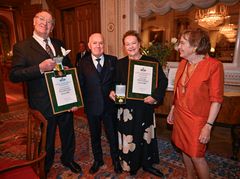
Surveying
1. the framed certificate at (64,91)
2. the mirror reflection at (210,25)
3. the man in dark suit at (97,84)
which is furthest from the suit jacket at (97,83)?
the mirror reflection at (210,25)

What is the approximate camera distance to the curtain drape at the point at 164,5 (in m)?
3.28

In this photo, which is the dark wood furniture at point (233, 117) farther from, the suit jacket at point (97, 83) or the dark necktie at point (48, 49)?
the dark necktie at point (48, 49)

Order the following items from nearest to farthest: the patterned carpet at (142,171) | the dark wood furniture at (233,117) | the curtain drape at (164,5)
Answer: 1. the patterned carpet at (142,171)
2. the dark wood furniture at (233,117)
3. the curtain drape at (164,5)

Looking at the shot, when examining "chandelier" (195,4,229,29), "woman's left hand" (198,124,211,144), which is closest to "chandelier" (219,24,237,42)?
"chandelier" (195,4,229,29)

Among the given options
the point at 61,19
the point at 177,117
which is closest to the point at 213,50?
the point at 177,117

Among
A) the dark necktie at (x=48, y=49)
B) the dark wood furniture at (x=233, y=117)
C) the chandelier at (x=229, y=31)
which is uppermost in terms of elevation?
the chandelier at (x=229, y=31)

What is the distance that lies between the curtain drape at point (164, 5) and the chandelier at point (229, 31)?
0.52m

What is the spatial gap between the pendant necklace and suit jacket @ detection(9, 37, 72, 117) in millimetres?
1237

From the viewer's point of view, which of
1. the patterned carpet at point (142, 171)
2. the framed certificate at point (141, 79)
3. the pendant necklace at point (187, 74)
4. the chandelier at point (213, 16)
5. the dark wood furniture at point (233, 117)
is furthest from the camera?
the chandelier at point (213, 16)

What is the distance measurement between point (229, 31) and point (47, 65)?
3347 mm

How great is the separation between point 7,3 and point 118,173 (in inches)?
200

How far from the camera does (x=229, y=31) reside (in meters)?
3.56

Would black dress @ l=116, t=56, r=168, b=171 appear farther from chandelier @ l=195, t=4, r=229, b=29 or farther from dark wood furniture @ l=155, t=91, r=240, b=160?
chandelier @ l=195, t=4, r=229, b=29

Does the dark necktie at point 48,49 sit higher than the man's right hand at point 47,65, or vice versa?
the dark necktie at point 48,49
